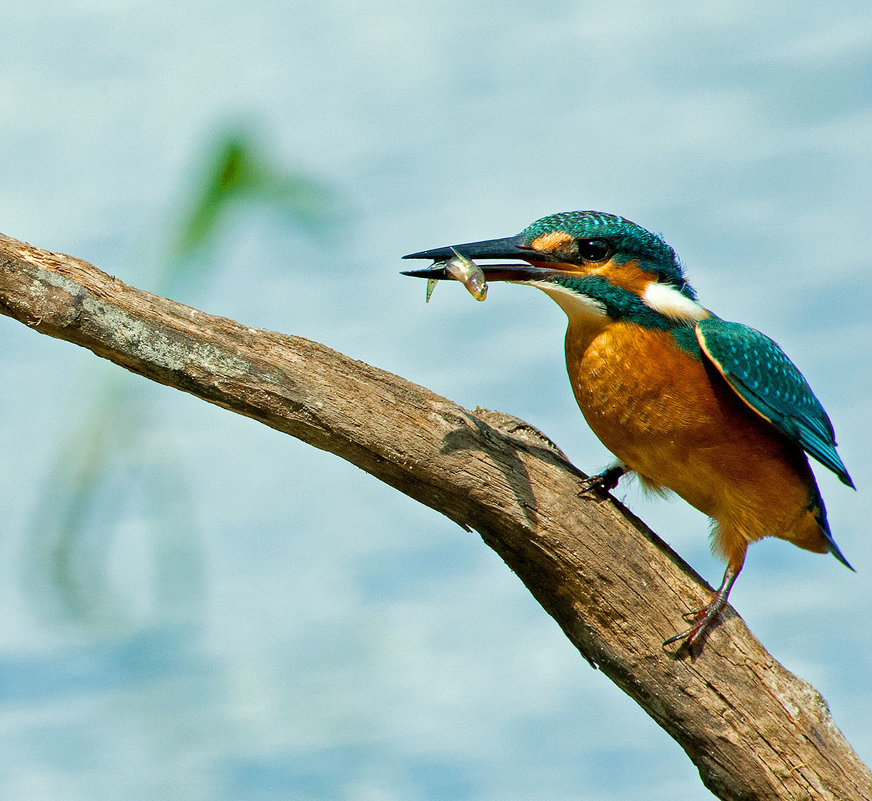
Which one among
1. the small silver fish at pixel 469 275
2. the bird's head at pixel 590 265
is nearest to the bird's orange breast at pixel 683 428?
Answer: the bird's head at pixel 590 265

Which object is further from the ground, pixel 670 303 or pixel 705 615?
pixel 670 303

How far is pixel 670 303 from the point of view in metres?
3.60

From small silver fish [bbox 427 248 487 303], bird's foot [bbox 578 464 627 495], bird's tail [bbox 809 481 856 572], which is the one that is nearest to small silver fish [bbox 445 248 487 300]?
small silver fish [bbox 427 248 487 303]

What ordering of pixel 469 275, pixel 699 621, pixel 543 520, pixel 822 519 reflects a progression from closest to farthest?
pixel 469 275
pixel 543 520
pixel 699 621
pixel 822 519

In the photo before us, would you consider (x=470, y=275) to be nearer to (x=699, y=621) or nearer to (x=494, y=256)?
(x=494, y=256)

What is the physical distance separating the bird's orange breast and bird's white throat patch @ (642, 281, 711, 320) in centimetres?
10

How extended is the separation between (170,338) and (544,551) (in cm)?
144

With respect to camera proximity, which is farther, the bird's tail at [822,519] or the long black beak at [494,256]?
the bird's tail at [822,519]

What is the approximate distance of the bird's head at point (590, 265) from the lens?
346 centimetres

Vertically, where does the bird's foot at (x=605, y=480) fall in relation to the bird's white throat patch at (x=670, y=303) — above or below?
below

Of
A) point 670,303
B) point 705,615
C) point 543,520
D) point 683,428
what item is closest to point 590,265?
point 670,303

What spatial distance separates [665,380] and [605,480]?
0.45 metres

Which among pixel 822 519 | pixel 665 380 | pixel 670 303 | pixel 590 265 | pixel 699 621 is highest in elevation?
pixel 590 265

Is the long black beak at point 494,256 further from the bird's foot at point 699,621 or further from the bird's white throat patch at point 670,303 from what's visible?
the bird's foot at point 699,621
